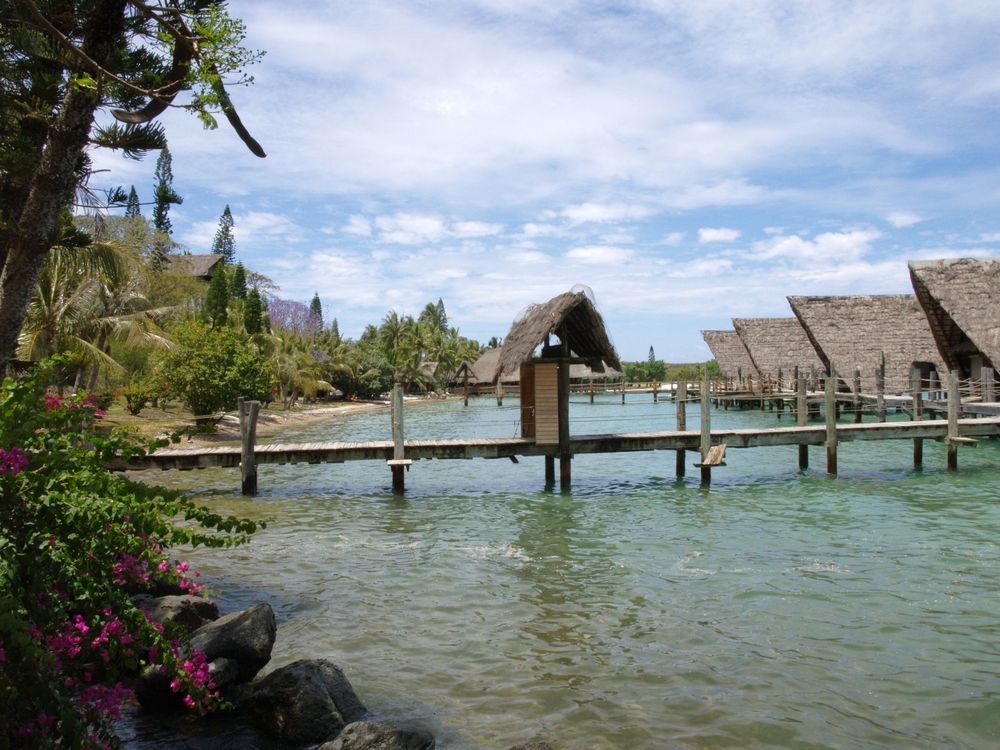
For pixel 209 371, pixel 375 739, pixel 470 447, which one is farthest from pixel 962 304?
pixel 375 739

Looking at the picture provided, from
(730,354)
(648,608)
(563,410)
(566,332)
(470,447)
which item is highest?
(730,354)

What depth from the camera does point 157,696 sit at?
196 inches

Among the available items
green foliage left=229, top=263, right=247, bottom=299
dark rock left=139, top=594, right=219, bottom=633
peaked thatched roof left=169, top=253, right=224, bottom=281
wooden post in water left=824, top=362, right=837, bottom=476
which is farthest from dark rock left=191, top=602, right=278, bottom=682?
green foliage left=229, top=263, right=247, bottom=299

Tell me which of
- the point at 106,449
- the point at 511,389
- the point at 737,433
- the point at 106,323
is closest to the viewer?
the point at 106,449

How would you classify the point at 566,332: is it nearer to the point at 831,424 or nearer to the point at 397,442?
the point at 397,442

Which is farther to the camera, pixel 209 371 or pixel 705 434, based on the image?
pixel 209 371

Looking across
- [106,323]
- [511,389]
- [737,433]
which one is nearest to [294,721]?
[737,433]

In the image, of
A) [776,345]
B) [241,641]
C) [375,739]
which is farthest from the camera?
[776,345]

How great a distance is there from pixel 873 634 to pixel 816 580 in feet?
5.35

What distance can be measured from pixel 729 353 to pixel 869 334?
1487 centimetres

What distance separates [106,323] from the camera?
2180 centimetres

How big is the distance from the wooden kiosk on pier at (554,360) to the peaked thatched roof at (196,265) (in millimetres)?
29744

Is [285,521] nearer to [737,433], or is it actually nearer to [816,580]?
[816,580]

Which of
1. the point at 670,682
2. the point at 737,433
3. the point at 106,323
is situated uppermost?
the point at 106,323
